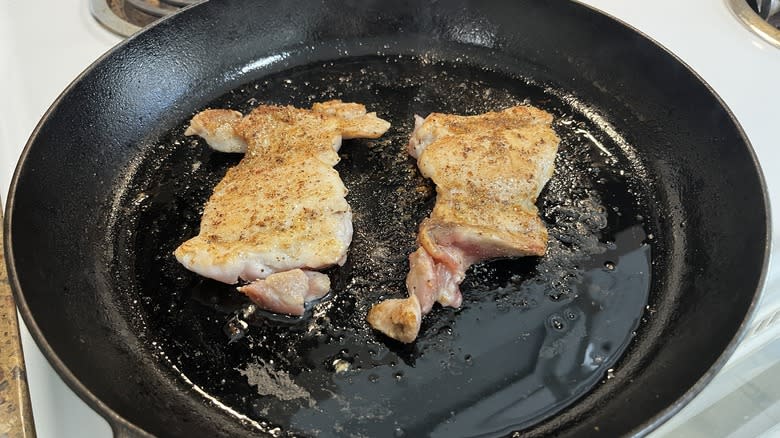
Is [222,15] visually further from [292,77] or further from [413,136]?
[413,136]

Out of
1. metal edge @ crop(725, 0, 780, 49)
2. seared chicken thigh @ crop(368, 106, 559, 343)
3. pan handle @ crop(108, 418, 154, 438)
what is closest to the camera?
pan handle @ crop(108, 418, 154, 438)

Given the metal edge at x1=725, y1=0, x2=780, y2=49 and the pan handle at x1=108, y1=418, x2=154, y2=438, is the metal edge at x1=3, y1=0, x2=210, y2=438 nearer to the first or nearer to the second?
Result: the pan handle at x1=108, y1=418, x2=154, y2=438

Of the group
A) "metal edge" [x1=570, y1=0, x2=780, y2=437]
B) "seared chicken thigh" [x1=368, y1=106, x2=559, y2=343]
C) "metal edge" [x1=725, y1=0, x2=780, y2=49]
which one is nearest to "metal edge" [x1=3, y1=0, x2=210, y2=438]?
"seared chicken thigh" [x1=368, y1=106, x2=559, y2=343]

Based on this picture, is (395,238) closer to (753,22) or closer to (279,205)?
(279,205)

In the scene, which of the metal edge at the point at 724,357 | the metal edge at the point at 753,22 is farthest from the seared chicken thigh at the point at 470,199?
the metal edge at the point at 753,22

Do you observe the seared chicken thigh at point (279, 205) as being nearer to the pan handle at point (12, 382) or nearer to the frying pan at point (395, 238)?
the frying pan at point (395, 238)

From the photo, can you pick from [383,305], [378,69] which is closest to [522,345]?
[383,305]
